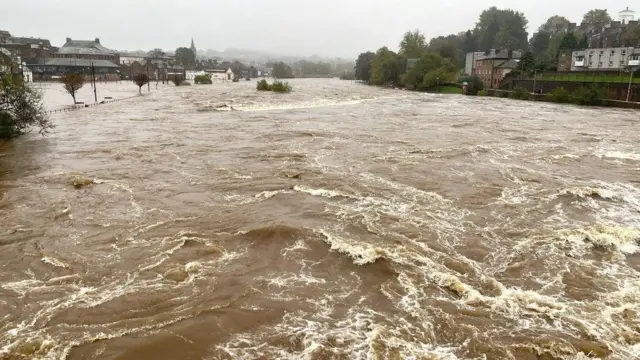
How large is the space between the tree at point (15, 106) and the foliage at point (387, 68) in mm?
97538

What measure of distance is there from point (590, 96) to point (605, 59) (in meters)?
24.7

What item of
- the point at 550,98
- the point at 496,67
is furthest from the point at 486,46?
the point at 550,98

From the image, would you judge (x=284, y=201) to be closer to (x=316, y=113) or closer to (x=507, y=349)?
(x=507, y=349)

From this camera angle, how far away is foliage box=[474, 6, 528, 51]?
13632 cm

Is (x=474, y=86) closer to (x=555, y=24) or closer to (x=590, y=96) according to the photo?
(x=590, y=96)

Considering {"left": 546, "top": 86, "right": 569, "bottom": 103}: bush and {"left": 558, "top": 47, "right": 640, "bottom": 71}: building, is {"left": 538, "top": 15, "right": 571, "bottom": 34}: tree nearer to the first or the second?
{"left": 558, "top": 47, "right": 640, "bottom": 71}: building

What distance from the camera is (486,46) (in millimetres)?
146750

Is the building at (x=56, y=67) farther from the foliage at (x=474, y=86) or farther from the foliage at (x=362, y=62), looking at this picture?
the foliage at (x=474, y=86)

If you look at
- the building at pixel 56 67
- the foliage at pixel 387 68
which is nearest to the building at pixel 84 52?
the building at pixel 56 67

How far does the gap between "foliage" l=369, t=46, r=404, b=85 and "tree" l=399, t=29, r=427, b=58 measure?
31.8 feet

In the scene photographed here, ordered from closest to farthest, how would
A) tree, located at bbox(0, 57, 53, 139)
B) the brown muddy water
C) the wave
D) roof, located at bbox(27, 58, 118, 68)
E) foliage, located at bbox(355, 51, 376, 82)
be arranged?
the brown muddy water → the wave → tree, located at bbox(0, 57, 53, 139) → roof, located at bbox(27, 58, 118, 68) → foliage, located at bbox(355, 51, 376, 82)

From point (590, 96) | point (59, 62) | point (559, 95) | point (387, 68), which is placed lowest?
point (590, 96)

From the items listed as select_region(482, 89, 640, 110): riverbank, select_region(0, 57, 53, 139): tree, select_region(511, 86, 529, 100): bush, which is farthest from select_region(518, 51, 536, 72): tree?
select_region(0, 57, 53, 139): tree

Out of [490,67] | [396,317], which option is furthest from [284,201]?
[490,67]
